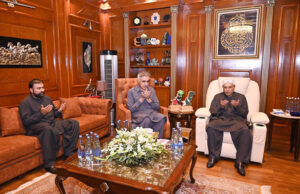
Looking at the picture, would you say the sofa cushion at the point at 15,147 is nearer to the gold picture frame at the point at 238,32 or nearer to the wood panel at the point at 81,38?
the wood panel at the point at 81,38

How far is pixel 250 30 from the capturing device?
3906 mm

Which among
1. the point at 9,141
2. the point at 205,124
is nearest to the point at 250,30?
the point at 205,124

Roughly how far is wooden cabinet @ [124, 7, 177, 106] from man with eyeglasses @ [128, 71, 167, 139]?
1.41 m

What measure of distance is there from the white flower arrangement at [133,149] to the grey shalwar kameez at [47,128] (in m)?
1.12

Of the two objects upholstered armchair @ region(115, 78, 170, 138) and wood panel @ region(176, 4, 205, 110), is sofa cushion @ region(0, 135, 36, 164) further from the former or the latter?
wood panel @ region(176, 4, 205, 110)

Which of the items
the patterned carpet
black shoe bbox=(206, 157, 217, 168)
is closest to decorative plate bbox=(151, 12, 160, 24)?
black shoe bbox=(206, 157, 217, 168)

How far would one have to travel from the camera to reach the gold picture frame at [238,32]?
152 inches

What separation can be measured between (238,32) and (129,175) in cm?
351

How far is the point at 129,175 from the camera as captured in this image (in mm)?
1664

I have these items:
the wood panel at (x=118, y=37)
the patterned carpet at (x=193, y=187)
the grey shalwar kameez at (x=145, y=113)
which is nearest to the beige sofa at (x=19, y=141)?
the patterned carpet at (x=193, y=187)

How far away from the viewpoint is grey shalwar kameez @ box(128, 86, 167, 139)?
311cm

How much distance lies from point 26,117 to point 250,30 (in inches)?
157

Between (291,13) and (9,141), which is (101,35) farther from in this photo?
(291,13)

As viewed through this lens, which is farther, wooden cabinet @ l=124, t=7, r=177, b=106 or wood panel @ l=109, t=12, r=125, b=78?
wood panel @ l=109, t=12, r=125, b=78
